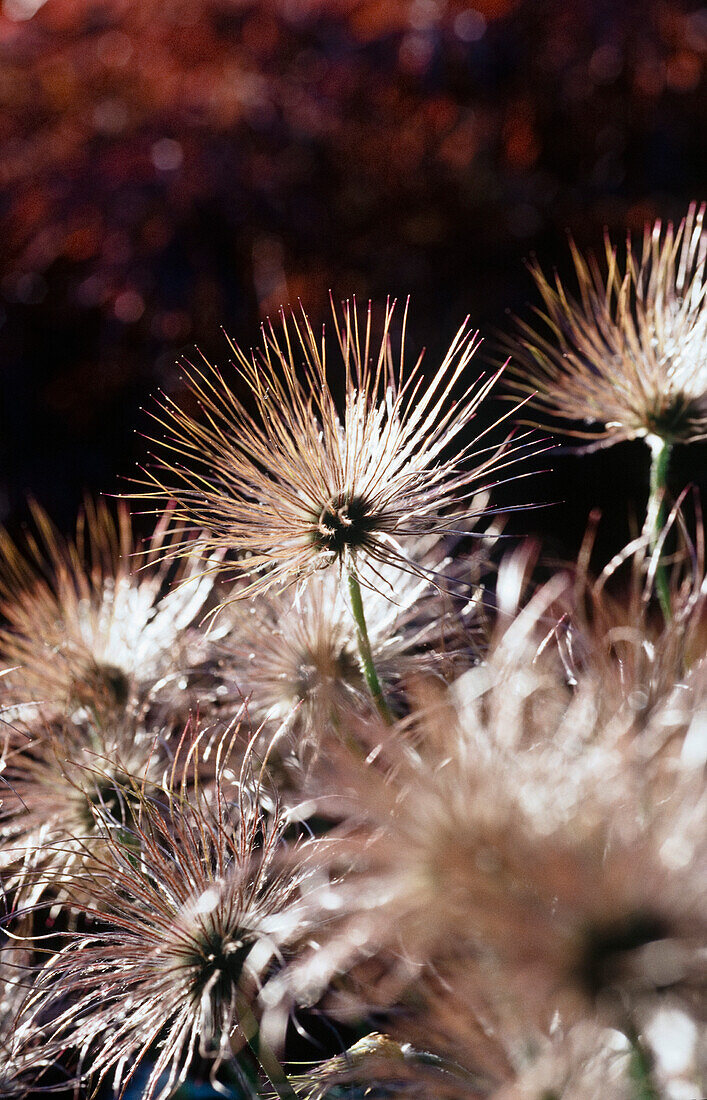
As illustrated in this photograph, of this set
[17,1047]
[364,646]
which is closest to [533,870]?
[364,646]

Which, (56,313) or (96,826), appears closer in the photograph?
(96,826)

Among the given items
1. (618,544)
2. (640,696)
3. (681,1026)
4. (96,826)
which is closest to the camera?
(681,1026)

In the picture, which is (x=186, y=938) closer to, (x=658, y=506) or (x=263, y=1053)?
(x=263, y=1053)

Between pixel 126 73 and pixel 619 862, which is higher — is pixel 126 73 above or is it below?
above

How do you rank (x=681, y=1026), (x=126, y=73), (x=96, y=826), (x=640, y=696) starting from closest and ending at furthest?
1. (x=681, y=1026)
2. (x=640, y=696)
3. (x=96, y=826)
4. (x=126, y=73)

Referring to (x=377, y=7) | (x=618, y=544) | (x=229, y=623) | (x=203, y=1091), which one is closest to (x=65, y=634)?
(x=229, y=623)

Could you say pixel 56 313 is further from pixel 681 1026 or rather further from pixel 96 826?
pixel 681 1026

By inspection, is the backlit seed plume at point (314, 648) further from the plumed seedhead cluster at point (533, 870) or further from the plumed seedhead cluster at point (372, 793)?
the plumed seedhead cluster at point (533, 870)
